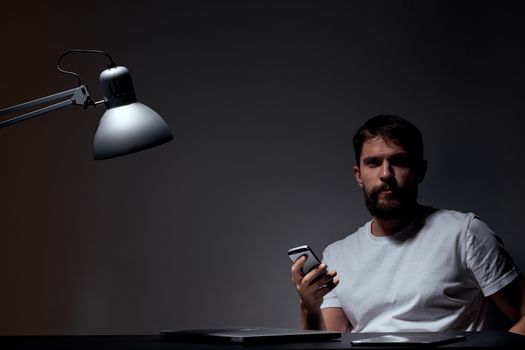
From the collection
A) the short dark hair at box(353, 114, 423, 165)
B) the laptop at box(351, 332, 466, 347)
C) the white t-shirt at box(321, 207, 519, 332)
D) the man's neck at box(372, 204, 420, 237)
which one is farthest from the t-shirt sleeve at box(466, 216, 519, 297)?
the laptop at box(351, 332, 466, 347)

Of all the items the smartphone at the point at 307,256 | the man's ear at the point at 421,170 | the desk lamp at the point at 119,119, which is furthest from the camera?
the man's ear at the point at 421,170

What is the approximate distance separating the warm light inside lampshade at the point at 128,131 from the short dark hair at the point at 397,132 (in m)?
0.91

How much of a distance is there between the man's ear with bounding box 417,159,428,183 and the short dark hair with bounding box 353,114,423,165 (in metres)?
0.02

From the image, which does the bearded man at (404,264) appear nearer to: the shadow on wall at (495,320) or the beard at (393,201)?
the beard at (393,201)

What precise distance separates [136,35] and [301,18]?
0.60 m

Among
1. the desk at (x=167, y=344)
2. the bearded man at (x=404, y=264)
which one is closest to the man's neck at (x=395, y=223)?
the bearded man at (x=404, y=264)

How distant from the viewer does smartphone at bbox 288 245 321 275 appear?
6.05 ft

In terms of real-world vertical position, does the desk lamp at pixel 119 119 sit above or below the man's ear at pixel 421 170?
above

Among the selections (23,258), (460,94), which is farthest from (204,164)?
(460,94)

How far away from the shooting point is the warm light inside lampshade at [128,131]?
158 centimetres

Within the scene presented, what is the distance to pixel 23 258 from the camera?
2.53 meters

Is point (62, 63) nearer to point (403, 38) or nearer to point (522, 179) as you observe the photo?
point (403, 38)

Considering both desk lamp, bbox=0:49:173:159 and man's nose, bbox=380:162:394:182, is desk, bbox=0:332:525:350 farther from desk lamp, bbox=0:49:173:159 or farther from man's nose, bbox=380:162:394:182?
man's nose, bbox=380:162:394:182

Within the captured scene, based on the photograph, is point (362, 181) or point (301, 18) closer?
point (362, 181)
